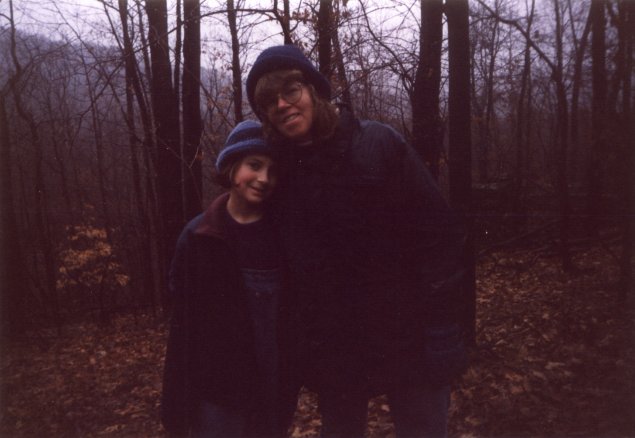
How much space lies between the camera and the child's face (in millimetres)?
1952

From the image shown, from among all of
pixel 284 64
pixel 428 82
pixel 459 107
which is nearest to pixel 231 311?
pixel 284 64

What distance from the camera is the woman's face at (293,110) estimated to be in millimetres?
1808

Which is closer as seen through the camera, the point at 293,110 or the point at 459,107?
the point at 293,110

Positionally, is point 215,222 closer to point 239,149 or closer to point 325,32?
point 239,149

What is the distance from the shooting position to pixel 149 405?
5.55 metres

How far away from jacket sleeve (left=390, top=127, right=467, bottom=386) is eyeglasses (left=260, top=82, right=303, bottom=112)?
1.43ft

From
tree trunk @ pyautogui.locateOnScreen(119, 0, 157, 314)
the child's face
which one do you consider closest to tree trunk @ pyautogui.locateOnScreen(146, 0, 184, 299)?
tree trunk @ pyautogui.locateOnScreen(119, 0, 157, 314)

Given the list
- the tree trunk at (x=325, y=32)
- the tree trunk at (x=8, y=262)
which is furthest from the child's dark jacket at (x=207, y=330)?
the tree trunk at (x=8, y=262)

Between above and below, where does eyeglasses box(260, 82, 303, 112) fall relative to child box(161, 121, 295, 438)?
above

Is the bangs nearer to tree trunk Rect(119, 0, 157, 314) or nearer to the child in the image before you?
the child

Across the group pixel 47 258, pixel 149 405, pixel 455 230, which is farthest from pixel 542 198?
pixel 47 258

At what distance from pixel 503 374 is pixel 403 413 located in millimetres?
2938

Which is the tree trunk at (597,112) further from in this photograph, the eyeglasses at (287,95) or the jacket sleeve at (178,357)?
the jacket sleeve at (178,357)

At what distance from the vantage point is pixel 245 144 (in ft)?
6.45
